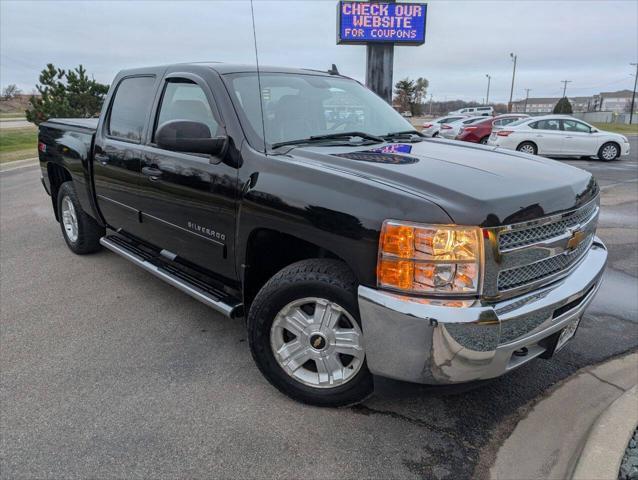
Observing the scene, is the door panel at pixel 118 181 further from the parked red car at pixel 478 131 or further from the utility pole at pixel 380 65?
the parked red car at pixel 478 131

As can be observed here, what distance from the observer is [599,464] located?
239cm

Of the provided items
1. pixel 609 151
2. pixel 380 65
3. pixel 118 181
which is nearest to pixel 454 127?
pixel 380 65

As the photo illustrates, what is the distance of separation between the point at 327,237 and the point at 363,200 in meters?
0.28

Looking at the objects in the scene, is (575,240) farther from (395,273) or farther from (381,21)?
(381,21)

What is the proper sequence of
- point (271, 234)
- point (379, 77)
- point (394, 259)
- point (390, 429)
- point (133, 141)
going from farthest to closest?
point (379, 77), point (133, 141), point (271, 234), point (390, 429), point (394, 259)

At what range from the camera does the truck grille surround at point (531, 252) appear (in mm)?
2309

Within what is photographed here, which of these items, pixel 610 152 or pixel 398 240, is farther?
pixel 610 152

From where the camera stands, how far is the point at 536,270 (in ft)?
8.35

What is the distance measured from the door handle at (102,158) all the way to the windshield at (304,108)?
1.63m

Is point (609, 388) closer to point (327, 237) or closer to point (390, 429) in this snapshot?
point (390, 429)

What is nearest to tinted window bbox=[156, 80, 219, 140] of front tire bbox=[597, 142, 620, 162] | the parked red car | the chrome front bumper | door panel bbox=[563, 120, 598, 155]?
the chrome front bumper

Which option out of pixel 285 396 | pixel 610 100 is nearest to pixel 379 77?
pixel 285 396

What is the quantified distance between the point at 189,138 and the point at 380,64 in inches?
696

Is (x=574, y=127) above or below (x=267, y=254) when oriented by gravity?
below
